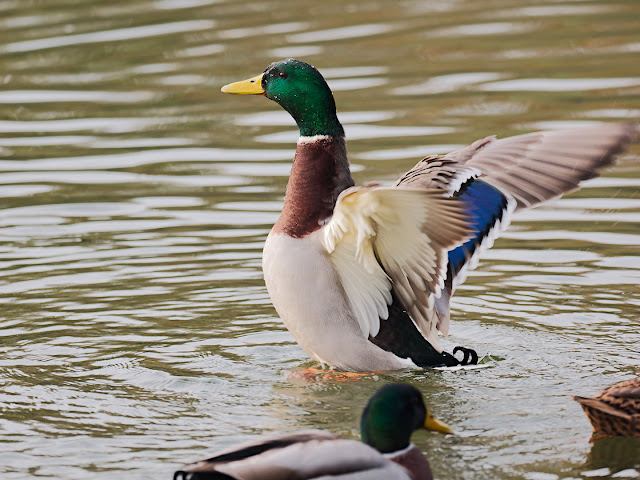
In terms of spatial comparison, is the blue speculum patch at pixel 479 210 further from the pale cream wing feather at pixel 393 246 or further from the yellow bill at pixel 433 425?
the yellow bill at pixel 433 425

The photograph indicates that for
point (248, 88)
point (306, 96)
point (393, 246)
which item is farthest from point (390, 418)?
point (248, 88)

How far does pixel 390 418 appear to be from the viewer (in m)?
5.06

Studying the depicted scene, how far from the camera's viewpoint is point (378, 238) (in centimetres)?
620

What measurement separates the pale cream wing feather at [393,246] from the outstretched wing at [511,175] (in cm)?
29

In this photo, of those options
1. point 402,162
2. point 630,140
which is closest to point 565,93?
point 402,162

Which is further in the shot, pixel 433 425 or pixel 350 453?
pixel 433 425

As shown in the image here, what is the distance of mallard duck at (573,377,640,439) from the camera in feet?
18.0

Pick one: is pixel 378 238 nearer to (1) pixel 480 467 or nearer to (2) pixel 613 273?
(1) pixel 480 467

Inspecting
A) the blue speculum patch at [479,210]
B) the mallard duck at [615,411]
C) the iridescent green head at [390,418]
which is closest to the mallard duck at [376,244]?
the blue speculum patch at [479,210]

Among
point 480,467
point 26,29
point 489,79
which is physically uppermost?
point 26,29

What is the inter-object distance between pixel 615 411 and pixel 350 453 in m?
1.25

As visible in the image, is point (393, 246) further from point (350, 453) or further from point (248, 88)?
point (350, 453)

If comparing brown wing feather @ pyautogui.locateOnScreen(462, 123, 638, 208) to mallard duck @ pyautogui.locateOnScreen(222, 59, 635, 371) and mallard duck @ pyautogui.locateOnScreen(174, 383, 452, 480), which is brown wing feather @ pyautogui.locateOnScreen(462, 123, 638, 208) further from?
mallard duck @ pyautogui.locateOnScreen(174, 383, 452, 480)

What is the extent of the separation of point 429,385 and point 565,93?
19.9 ft
